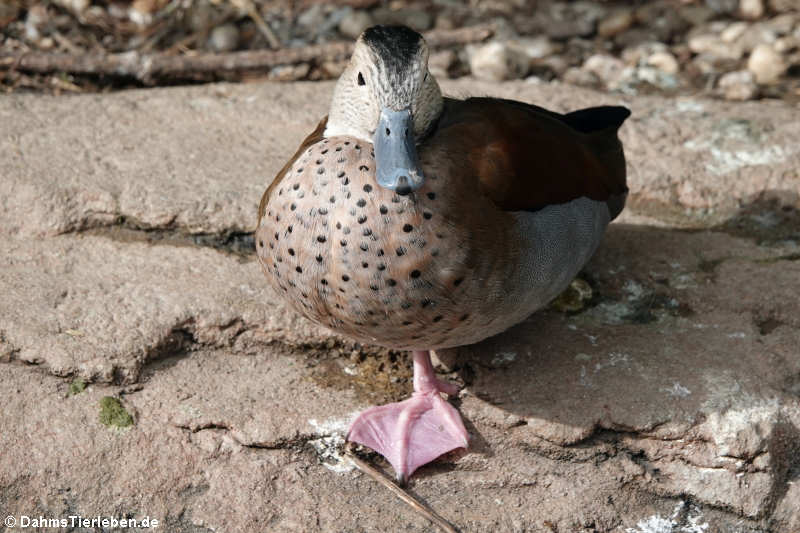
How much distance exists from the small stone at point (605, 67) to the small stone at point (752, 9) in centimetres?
99

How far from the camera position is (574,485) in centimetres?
310

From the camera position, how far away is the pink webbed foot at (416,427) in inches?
124

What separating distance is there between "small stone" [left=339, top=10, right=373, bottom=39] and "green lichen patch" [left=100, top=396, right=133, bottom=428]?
3.37m

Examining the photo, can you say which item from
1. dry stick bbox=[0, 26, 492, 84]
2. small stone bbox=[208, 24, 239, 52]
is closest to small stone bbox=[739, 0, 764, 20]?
dry stick bbox=[0, 26, 492, 84]

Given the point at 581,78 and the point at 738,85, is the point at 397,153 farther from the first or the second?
the point at 738,85

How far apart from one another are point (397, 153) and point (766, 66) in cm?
364

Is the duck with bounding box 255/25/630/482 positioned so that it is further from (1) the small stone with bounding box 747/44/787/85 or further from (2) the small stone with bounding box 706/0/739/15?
(2) the small stone with bounding box 706/0/739/15

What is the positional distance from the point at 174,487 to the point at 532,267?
1.32m

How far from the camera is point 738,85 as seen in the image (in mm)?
5449

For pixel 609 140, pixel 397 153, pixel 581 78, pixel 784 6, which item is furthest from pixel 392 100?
pixel 784 6

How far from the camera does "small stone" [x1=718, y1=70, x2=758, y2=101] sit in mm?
5406

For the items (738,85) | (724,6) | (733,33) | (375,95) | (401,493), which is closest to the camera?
(375,95)

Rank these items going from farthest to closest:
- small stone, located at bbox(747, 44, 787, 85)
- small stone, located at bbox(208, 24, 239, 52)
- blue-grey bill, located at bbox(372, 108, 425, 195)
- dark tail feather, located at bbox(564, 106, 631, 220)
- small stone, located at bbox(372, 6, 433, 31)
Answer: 1. small stone, located at bbox(372, 6, 433, 31)
2. small stone, located at bbox(208, 24, 239, 52)
3. small stone, located at bbox(747, 44, 787, 85)
4. dark tail feather, located at bbox(564, 106, 631, 220)
5. blue-grey bill, located at bbox(372, 108, 425, 195)

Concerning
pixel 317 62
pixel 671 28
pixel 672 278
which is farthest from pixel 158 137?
pixel 671 28
